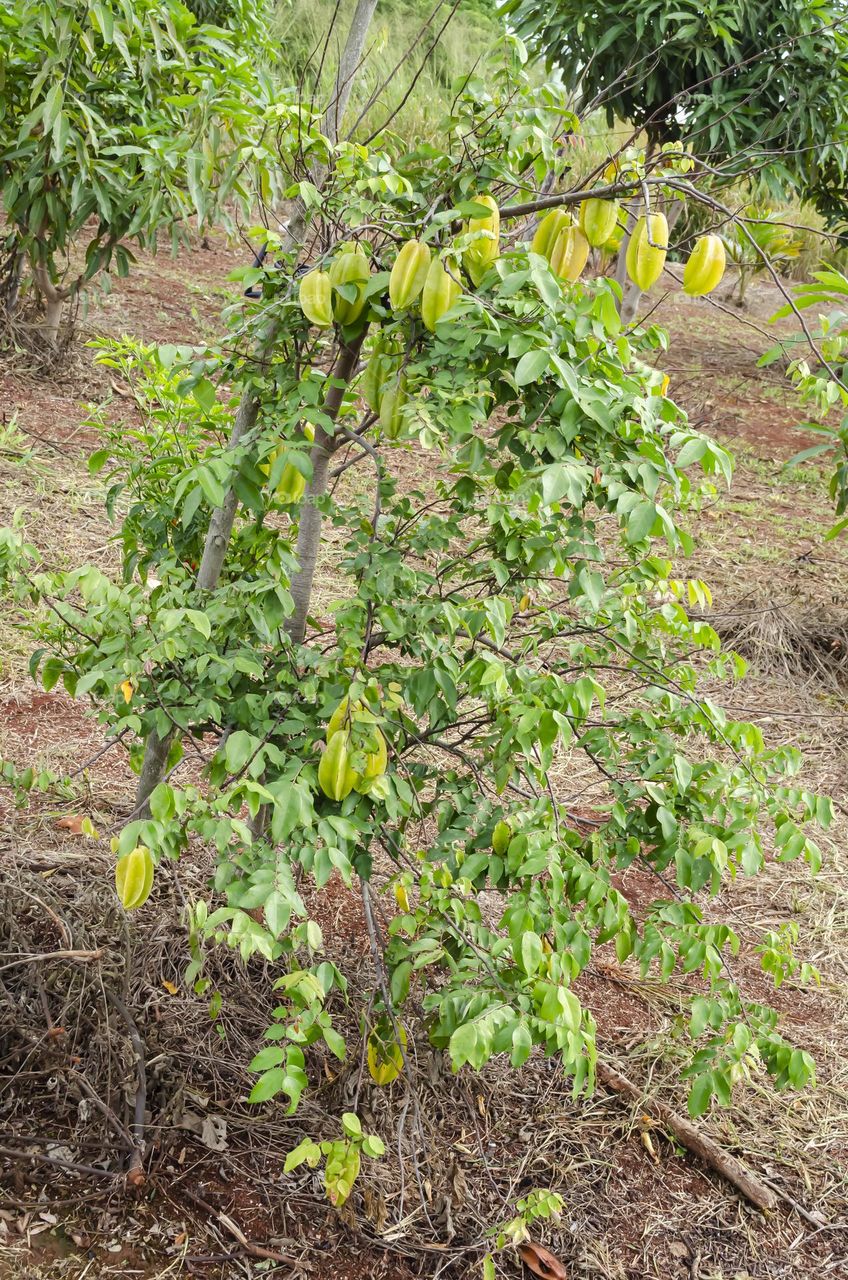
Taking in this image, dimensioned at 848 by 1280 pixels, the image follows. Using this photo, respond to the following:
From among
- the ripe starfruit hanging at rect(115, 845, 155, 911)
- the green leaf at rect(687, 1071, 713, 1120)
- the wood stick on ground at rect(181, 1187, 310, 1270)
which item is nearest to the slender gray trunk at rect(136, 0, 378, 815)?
the ripe starfruit hanging at rect(115, 845, 155, 911)

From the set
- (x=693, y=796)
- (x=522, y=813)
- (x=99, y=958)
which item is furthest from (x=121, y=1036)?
(x=693, y=796)

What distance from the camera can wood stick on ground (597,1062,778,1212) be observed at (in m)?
1.99

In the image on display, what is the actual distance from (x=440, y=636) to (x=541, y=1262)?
41.3 inches

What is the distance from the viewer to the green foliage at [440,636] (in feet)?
4.43

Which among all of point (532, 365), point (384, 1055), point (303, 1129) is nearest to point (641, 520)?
point (532, 365)

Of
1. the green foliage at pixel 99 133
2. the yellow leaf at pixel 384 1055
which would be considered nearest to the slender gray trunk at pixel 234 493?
the yellow leaf at pixel 384 1055

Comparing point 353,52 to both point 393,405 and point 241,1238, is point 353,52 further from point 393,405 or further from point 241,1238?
point 241,1238

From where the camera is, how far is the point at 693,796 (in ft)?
5.69

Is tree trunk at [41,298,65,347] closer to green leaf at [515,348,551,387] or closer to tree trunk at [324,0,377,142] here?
tree trunk at [324,0,377,142]

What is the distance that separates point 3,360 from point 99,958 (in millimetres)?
4000

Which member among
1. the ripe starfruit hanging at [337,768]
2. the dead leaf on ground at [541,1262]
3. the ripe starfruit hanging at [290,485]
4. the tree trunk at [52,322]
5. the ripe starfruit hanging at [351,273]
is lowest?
the tree trunk at [52,322]

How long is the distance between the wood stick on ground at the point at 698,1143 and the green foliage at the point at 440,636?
0.44 metres

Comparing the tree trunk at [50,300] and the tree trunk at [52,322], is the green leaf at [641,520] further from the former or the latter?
the tree trunk at [52,322]

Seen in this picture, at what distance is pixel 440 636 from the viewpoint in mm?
1647
